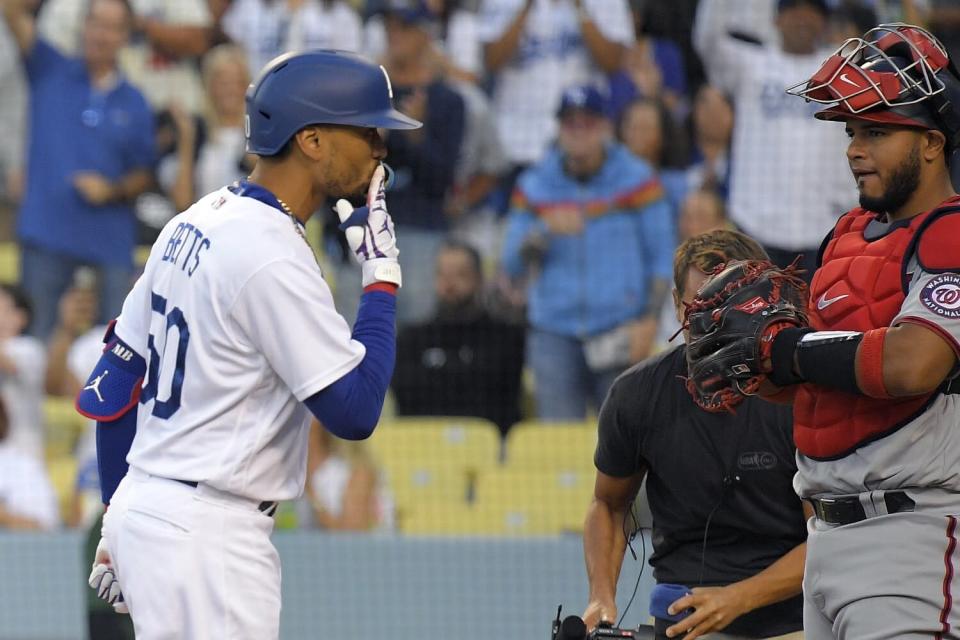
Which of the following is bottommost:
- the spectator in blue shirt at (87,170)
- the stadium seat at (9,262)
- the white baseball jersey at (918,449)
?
the stadium seat at (9,262)

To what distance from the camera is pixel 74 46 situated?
817 centimetres

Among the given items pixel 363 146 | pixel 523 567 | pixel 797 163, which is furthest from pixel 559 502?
pixel 363 146

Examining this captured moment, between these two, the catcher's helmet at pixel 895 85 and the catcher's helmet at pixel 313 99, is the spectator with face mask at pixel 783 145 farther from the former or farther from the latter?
the catcher's helmet at pixel 313 99

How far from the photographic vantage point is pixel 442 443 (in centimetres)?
724

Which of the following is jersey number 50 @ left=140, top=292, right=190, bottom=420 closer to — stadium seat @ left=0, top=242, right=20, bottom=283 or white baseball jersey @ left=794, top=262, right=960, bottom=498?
white baseball jersey @ left=794, top=262, right=960, bottom=498

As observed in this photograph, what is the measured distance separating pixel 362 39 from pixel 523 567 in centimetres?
322

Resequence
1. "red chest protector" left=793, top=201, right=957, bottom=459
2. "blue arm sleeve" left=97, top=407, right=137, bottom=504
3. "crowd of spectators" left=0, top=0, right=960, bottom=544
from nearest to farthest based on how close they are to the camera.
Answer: "red chest protector" left=793, top=201, right=957, bottom=459, "blue arm sleeve" left=97, top=407, right=137, bottom=504, "crowd of spectators" left=0, top=0, right=960, bottom=544

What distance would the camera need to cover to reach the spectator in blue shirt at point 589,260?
7.09 metres

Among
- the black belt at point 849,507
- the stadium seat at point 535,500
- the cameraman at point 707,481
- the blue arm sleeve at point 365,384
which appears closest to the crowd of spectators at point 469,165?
the stadium seat at point 535,500

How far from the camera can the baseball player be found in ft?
9.26

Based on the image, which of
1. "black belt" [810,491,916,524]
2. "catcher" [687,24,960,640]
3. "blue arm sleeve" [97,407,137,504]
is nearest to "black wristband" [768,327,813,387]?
"catcher" [687,24,960,640]

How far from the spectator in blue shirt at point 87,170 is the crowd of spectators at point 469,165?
0.01m

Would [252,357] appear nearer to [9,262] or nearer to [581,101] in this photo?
[581,101]

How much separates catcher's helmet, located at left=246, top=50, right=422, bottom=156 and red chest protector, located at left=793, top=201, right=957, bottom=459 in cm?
98
